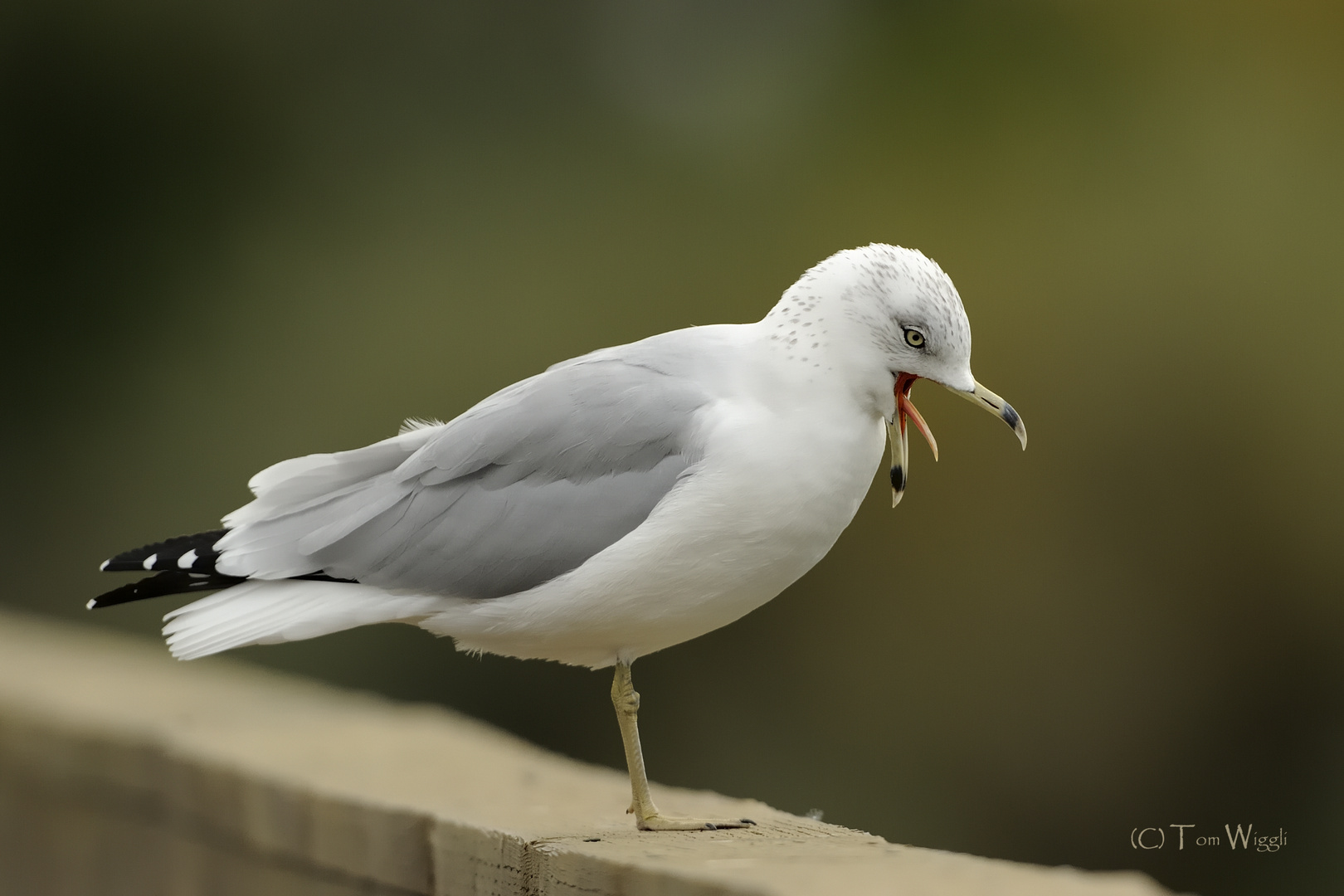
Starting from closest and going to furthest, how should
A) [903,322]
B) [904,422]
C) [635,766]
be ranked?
[903,322] < [904,422] < [635,766]

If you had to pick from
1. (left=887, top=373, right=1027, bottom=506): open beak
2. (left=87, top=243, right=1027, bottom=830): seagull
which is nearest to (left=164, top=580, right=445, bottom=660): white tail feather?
(left=87, top=243, right=1027, bottom=830): seagull

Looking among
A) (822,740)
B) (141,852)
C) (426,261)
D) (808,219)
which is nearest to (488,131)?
(426,261)

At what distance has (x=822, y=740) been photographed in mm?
4082

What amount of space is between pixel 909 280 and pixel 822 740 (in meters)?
2.53

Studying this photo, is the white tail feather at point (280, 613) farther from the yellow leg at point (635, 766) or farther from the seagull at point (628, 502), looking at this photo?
the yellow leg at point (635, 766)

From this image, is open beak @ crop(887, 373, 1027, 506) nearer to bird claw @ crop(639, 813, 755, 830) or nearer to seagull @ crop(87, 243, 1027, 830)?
seagull @ crop(87, 243, 1027, 830)

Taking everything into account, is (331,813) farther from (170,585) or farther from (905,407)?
(905,407)

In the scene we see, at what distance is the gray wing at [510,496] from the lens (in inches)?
73.1

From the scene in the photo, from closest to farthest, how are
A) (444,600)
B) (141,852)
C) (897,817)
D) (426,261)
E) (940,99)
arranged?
(444,600) → (141,852) → (897,817) → (940,99) → (426,261)

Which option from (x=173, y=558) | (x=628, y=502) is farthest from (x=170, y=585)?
(x=628, y=502)

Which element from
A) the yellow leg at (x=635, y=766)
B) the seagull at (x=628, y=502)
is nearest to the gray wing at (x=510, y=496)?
the seagull at (x=628, y=502)

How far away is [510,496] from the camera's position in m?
1.92

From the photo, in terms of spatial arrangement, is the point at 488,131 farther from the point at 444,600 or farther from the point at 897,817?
the point at 444,600

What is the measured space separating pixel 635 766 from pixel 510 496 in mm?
420
